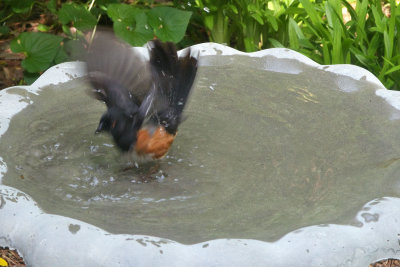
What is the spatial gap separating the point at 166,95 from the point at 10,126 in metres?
0.73

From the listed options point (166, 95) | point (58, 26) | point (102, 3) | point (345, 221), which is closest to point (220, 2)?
point (102, 3)

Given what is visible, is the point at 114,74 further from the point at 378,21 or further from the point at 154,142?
the point at 378,21

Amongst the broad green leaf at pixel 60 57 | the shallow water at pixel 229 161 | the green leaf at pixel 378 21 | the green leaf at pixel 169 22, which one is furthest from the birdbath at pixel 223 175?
the broad green leaf at pixel 60 57

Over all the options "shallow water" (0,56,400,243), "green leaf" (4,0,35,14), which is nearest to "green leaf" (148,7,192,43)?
"shallow water" (0,56,400,243)

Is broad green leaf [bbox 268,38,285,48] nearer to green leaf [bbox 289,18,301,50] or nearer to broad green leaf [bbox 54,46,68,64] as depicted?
green leaf [bbox 289,18,301,50]

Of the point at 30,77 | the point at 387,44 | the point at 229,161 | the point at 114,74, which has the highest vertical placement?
the point at 114,74

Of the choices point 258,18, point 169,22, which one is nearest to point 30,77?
point 169,22

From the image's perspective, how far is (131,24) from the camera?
388 cm

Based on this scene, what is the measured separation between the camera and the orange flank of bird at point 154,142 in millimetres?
2375

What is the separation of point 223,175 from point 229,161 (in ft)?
0.40

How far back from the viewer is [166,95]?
2508mm

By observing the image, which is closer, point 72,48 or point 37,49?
point 37,49

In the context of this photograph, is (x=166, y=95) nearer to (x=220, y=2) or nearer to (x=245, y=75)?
Result: (x=245, y=75)

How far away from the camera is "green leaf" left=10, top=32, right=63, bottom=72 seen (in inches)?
158
